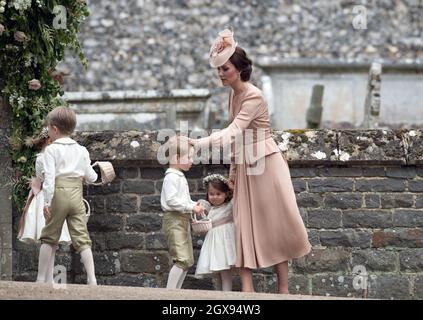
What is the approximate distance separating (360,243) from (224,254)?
54.5 inches

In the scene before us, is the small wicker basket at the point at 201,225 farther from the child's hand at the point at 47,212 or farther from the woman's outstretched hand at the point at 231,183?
the child's hand at the point at 47,212

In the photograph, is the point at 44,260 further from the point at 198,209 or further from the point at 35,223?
the point at 198,209

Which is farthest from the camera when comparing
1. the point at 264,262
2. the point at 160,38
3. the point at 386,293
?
the point at 160,38

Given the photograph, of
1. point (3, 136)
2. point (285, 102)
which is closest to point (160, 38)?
point (285, 102)

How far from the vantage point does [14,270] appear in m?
10.1

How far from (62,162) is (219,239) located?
127 centimetres

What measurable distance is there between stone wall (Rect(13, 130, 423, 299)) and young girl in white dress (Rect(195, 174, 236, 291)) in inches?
29.9

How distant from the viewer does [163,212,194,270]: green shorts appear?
9.16 metres

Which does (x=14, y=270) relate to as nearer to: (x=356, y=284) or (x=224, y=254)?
(x=224, y=254)

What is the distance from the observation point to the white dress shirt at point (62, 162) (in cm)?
884

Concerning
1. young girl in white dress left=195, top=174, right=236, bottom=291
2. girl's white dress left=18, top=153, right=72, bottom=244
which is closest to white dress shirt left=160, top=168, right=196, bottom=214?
young girl in white dress left=195, top=174, right=236, bottom=291

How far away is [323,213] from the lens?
1004 cm

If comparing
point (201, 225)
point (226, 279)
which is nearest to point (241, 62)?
point (201, 225)

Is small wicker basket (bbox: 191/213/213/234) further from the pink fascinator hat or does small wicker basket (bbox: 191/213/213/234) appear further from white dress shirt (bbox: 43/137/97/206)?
the pink fascinator hat
